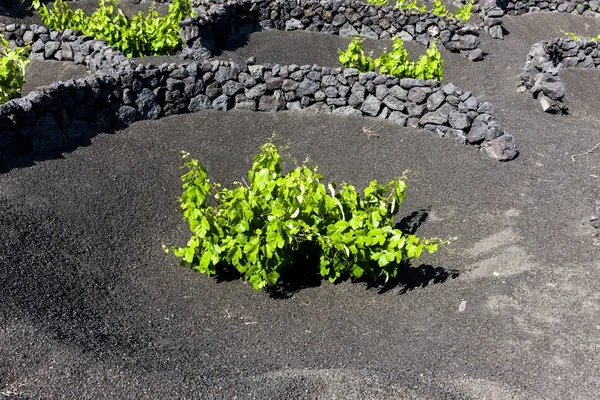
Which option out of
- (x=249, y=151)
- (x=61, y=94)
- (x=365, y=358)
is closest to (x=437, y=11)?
(x=249, y=151)

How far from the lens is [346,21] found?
15961 mm

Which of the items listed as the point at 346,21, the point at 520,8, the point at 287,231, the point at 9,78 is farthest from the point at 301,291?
the point at 520,8

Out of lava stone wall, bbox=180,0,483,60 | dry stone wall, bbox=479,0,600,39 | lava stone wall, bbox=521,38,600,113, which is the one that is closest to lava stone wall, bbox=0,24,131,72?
lava stone wall, bbox=180,0,483,60

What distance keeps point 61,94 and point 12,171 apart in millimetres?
1589

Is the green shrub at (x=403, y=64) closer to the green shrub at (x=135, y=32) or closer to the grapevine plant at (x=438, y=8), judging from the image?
the green shrub at (x=135, y=32)

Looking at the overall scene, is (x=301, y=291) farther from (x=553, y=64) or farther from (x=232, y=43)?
(x=232, y=43)

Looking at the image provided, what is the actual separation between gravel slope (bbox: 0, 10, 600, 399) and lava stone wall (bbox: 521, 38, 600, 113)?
1.40 m

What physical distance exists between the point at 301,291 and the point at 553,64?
9.25 m

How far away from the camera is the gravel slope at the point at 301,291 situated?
523cm

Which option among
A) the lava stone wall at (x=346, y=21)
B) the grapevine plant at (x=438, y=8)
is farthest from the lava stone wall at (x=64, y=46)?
the grapevine plant at (x=438, y=8)

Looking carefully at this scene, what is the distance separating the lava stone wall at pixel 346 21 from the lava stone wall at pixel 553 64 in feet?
5.16

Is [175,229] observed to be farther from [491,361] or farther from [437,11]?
[437,11]

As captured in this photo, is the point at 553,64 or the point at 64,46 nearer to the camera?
the point at 64,46

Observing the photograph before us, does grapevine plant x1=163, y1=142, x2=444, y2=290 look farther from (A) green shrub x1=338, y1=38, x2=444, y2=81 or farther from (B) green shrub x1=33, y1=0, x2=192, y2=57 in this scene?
(B) green shrub x1=33, y1=0, x2=192, y2=57
